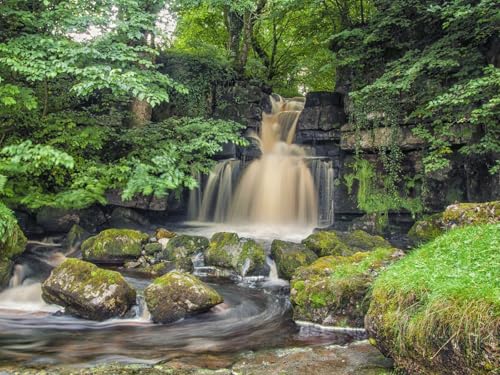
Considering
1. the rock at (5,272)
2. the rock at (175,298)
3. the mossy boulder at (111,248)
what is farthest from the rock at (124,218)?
the rock at (175,298)

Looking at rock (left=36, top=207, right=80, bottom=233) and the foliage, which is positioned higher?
the foliage

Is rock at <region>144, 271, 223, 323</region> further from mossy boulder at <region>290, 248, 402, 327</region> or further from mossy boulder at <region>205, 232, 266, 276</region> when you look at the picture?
mossy boulder at <region>205, 232, 266, 276</region>

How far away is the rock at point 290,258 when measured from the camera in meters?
8.25

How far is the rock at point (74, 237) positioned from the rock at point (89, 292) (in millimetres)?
3930

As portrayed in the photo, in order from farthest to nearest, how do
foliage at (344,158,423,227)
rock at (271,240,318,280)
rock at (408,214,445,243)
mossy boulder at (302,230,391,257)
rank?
foliage at (344,158,423,227), rock at (408,214,445,243), mossy boulder at (302,230,391,257), rock at (271,240,318,280)

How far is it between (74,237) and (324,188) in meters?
7.88

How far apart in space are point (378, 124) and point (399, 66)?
6.79 ft

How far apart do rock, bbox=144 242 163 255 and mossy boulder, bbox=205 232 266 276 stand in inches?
50.9

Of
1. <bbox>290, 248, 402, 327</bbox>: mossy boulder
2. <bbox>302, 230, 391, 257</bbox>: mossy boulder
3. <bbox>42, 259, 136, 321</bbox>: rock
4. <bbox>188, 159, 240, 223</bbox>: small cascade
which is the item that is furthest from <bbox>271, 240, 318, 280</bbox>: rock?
<bbox>188, 159, 240, 223</bbox>: small cascade

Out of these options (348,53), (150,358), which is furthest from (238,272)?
(348,53)

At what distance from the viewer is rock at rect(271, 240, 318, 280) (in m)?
8.25

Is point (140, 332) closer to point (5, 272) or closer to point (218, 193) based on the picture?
point (5, 272)

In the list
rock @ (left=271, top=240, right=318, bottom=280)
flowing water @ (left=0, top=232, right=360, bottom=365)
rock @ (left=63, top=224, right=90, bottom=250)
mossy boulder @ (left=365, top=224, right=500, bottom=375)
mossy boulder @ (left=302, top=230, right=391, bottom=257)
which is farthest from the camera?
rock @ (left=63, top=224, right=90, bottom=250)

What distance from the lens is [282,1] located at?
1141 centimetres
